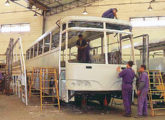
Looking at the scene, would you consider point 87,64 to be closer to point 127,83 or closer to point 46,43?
point 127,83

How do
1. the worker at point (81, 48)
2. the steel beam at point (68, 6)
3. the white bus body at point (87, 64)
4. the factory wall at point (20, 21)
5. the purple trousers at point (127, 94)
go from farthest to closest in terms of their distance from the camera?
the factory wall at point (20, 21) < the steel beam at point (68, 6) < the worker at point (81, 48) < the purple trousers at point (127, 94) < the white bus body at point (87, 64)

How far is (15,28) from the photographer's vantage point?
886 inches

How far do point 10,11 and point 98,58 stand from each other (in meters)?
17.6

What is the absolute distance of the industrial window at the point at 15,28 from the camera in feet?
72.6

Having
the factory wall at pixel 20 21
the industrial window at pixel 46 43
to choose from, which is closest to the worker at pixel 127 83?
the industrial window at pixel 46 43

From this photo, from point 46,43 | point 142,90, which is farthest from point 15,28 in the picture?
point 142,90

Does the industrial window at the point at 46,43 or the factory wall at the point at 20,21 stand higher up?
the factory wall at the point at 20,21

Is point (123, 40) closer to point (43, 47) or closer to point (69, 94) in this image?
point (69, 94)

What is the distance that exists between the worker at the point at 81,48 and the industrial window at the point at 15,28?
15.5 metres

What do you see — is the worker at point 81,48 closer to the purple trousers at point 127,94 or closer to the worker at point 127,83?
the worker at point 127,83

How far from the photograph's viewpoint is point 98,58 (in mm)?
7805

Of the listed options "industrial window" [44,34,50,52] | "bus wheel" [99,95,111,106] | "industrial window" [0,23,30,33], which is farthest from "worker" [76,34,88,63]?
"industrial window" [0,23,30,33]

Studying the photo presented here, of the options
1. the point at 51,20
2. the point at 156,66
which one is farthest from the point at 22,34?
→ the point at 156,66

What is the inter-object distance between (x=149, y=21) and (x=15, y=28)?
13.3 meters
